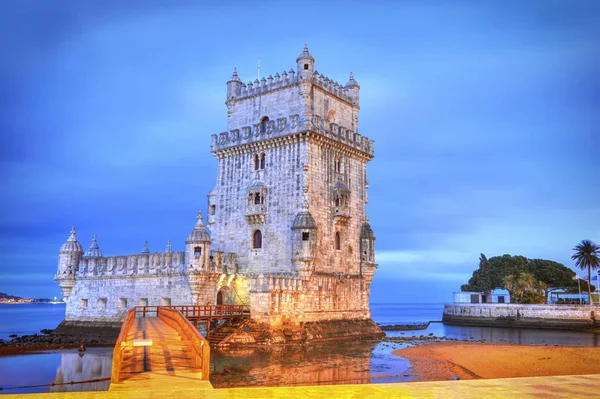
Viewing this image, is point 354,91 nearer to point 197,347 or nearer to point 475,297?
point 197,347

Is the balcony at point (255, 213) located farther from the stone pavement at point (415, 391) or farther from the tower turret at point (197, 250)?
the stone pavement at point (415, 391)

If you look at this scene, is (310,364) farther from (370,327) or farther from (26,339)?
(26,339)

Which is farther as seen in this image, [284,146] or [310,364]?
[284,146]

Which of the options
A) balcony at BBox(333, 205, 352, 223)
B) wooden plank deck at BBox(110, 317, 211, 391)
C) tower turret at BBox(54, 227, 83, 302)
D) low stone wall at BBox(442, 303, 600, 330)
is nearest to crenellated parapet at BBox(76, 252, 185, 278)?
tower turret at BBox(54, 227, 83, 302)

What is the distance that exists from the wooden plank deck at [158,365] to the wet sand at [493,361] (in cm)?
1157

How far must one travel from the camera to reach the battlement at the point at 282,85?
4319 cm

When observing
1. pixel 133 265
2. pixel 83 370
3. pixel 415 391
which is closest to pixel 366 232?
pixel 133 265

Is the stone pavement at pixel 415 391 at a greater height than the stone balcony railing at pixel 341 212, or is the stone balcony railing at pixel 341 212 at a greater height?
the stone balcony railing at pixel 341 212

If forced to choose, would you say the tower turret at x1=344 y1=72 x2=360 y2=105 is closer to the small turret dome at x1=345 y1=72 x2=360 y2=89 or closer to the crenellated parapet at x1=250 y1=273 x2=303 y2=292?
the small turret dome at x1=345 y1=72 x2=360 y2=89

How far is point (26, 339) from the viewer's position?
44469mm

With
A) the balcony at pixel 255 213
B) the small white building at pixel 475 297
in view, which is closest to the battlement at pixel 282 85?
the balcony at pixel 255 213

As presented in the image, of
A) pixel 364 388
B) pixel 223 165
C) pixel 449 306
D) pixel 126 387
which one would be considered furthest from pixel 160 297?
pixel 449 306

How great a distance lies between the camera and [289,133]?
41156mm

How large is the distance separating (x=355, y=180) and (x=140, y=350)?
28.4 metres
